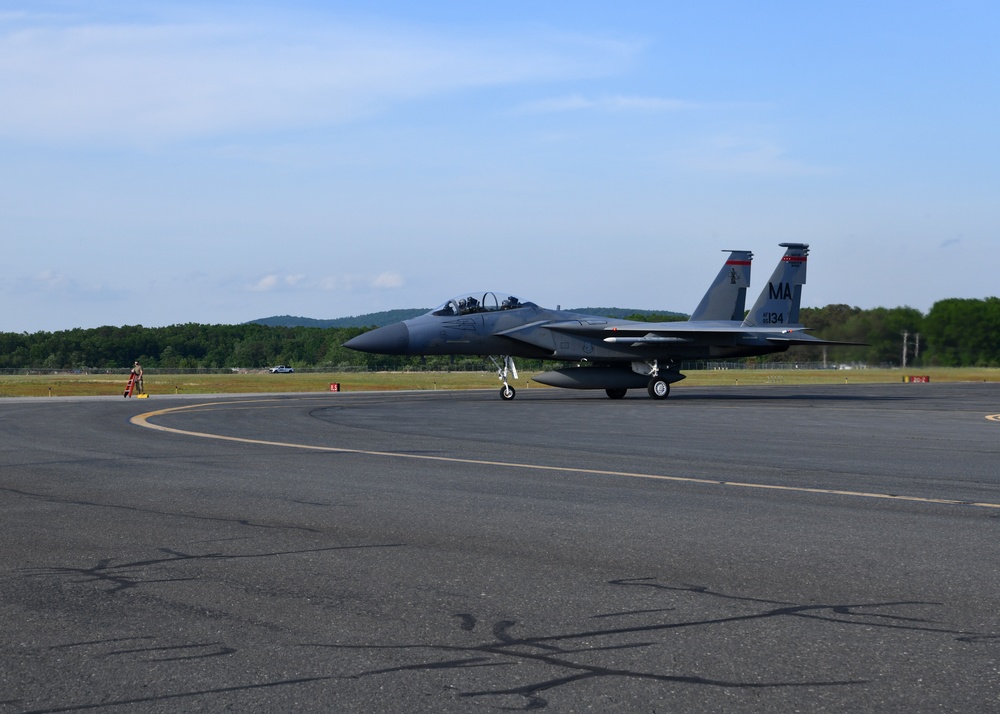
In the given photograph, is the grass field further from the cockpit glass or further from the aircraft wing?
the cockpit glass

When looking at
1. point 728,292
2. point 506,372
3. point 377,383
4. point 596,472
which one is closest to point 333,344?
point 377,383

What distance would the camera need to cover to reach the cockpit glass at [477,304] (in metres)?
33.4

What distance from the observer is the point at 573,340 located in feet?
113

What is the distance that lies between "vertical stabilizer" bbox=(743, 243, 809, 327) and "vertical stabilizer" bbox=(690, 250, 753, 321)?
696 millimetres

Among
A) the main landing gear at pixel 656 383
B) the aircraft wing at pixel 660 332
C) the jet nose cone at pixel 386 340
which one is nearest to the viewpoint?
the jet nose cone at pixel 386 340

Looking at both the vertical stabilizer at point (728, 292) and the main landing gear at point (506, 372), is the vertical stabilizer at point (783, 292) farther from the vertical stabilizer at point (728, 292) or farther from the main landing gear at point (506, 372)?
the main landing gear at point (506, 372)

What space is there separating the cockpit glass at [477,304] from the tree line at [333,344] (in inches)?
542

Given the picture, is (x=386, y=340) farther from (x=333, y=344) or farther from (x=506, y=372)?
(x=333, y=344)

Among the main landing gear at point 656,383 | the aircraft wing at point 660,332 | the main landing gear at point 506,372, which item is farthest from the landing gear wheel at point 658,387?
the main landing gear at point 506,372

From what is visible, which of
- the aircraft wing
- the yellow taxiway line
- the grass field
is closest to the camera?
the yellow taxiway line

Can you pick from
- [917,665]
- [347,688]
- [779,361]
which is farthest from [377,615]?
[779,361]

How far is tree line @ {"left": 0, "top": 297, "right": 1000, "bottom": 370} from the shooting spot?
4375 centimetres

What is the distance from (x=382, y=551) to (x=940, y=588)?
3.72 meters

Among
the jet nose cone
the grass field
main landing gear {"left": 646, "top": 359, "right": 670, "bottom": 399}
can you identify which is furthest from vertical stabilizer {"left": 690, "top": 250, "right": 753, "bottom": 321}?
the jet nose cone
